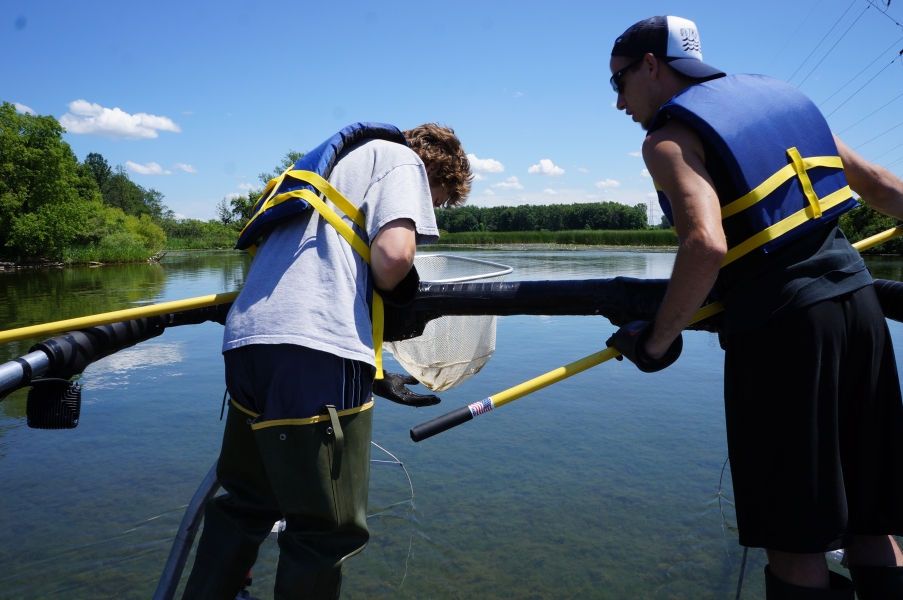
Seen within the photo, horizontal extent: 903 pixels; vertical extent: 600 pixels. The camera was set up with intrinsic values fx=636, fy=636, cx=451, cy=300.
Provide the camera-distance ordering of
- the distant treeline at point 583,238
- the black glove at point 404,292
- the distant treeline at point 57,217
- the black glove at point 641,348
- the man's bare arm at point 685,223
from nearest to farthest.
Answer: the man's bare arm at point 685,223 < the black glove at point 641,348 < the black glove at point 404,292 < the distant treeline at point 57,217 < the distant treeline at point 583,238

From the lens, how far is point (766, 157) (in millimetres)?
1790

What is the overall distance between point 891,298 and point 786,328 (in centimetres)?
69

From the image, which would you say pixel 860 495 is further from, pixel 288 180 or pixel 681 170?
pixel 288 180

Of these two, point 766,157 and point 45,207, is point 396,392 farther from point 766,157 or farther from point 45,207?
point 45,207

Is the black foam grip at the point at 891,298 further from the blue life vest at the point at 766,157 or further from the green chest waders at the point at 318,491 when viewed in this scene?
the green chest waders at the point at 318,491

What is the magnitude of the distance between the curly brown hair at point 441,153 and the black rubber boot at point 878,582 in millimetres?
1818

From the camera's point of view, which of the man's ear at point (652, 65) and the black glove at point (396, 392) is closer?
the man's ear at point (652, 65)

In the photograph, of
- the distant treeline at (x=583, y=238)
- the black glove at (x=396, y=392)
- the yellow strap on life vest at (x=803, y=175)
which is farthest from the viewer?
the distant treeline at (x=583, y=238)

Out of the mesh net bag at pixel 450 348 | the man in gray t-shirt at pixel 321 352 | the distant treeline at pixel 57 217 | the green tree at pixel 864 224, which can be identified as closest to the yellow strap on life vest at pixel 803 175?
the man in gray t-shirt at pixel 321 352

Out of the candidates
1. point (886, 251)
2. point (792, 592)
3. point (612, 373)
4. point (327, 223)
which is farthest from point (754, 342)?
point (886, 251)

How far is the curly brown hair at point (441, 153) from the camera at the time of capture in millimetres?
2344

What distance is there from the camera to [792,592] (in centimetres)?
177

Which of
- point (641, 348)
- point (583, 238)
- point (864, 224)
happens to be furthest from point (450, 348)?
point (583, 238)

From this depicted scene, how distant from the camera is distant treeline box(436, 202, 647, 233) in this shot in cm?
13725
